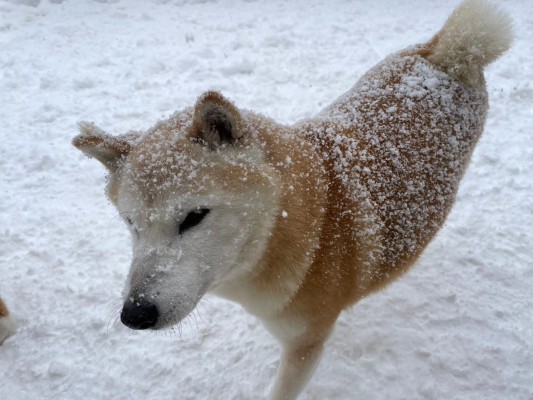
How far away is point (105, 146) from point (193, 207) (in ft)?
1.56

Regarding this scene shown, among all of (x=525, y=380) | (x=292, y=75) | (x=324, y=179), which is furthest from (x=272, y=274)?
(x=292, y=75)

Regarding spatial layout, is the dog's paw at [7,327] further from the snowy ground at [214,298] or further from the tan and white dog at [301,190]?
the tan and white dog at [301,190]

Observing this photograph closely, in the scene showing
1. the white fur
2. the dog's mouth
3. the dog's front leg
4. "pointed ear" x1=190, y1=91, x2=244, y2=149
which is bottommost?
the dog's front leg

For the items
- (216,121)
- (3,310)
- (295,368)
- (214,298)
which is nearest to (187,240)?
(216,121)

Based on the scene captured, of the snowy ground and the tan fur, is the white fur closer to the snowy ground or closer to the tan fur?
the snowy ground

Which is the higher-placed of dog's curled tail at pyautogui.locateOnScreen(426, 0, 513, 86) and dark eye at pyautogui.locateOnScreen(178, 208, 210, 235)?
dog's curled tail at pyautogui.locateOnScreen(426, 0, 513, 86)

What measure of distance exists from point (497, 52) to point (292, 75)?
8.96ft

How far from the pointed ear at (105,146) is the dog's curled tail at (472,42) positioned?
1714mm

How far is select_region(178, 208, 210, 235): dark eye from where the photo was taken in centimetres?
159

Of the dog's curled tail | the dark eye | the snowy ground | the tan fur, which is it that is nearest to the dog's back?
the dog's curled tail

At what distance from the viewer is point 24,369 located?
255 centimetres

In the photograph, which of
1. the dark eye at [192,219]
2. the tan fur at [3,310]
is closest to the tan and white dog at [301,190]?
the dark eye at [192,219]

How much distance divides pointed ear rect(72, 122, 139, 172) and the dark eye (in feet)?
1.35

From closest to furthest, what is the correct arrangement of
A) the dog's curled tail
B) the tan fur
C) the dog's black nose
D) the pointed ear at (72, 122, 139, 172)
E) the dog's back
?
the dog's black nose
the pointed ear at (72, 122, 139, 172)
the dog's back
the dog's curled tail
the tan fur
